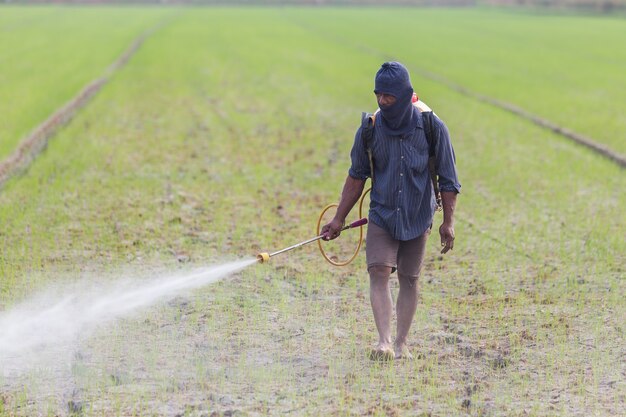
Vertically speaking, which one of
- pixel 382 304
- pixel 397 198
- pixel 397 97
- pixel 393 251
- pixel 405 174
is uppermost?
pixel 397 97

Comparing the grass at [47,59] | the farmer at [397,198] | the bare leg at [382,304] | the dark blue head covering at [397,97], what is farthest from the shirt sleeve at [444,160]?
the grass at [47,59]

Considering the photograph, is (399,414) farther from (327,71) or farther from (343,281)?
(327,71)

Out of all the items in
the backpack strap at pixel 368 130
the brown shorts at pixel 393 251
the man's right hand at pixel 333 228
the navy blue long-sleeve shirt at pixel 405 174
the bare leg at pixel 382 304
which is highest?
the backpack strap at pixel 368 130

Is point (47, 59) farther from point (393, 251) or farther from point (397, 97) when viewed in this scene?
point (397, 97)

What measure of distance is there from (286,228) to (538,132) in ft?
21.8

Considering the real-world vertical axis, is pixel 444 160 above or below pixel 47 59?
above

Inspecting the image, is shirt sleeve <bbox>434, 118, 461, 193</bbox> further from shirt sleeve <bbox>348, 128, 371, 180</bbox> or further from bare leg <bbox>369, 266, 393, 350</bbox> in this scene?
bare leg <bbox>369, 266, 393, 350</bbox>

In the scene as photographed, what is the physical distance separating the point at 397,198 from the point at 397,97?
0.58 meters

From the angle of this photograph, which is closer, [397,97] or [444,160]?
[397,97]

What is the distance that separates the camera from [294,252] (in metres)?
8.52

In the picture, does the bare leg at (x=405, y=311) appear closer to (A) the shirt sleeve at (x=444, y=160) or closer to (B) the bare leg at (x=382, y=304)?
(B) the bare leg at (x=382, y=304)

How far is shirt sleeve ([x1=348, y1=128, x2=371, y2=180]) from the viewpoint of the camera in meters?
5.62

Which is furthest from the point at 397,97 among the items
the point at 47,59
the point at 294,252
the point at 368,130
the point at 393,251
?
the point at 47,59

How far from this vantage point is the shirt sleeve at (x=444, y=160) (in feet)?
18.1
